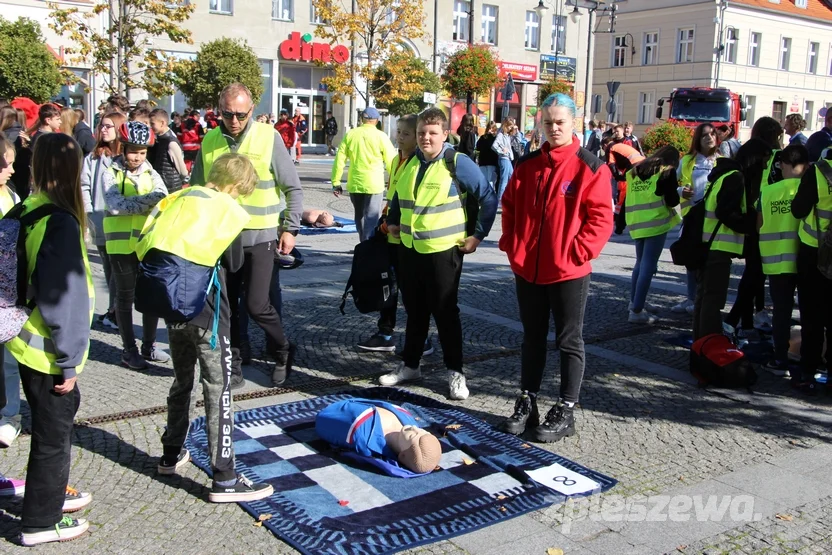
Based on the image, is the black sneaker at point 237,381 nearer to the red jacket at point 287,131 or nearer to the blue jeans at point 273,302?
the blue jeans at point 273,302

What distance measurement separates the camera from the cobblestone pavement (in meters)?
3.81

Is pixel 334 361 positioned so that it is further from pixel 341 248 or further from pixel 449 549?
pixel 341 248

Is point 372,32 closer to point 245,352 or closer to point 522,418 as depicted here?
point 245,352

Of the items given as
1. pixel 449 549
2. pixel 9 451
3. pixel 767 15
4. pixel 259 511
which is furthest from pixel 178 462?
pixel 767 15

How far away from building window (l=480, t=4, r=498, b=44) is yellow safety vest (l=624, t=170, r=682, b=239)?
35133 mm

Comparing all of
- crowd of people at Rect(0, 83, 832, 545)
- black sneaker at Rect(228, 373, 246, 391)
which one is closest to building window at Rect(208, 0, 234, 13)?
crowd of people at Rect(0, 83, 832, 545)

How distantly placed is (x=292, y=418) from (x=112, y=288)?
8.55 feet

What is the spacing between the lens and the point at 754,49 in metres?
49.2

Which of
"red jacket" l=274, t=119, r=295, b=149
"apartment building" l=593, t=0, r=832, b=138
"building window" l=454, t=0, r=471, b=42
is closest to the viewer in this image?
"red jacket" l=274, t=119, r=295, b=149

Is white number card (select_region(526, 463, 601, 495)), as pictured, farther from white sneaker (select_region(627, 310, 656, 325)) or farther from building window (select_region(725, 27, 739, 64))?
building window (select_region(725, 27, 739, 64))

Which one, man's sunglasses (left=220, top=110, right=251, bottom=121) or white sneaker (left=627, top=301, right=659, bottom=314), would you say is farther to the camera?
white sneaker (left=627, top=301, right=659, bottom=314)

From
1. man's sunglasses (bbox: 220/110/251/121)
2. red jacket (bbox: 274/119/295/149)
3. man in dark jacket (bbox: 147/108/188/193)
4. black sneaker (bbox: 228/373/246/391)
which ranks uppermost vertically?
red jacket (bbox: 274/119/295/149)

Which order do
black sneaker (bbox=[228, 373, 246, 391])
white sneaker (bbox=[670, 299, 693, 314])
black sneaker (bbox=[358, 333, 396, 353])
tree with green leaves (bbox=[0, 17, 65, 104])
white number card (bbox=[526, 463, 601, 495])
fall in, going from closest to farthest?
Answer: white number card (bbox=[526, 463, 601, 495])
black sneaker (bbox=[228, 373, 246, 391])
black sneaker (bbox=[358, 333, 396, 353])
white sneaker (bbox=[670, 299, 693, 314])
tree with green leaves (bbox=[0, 17, 65, 104])

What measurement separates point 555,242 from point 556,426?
109 cm
